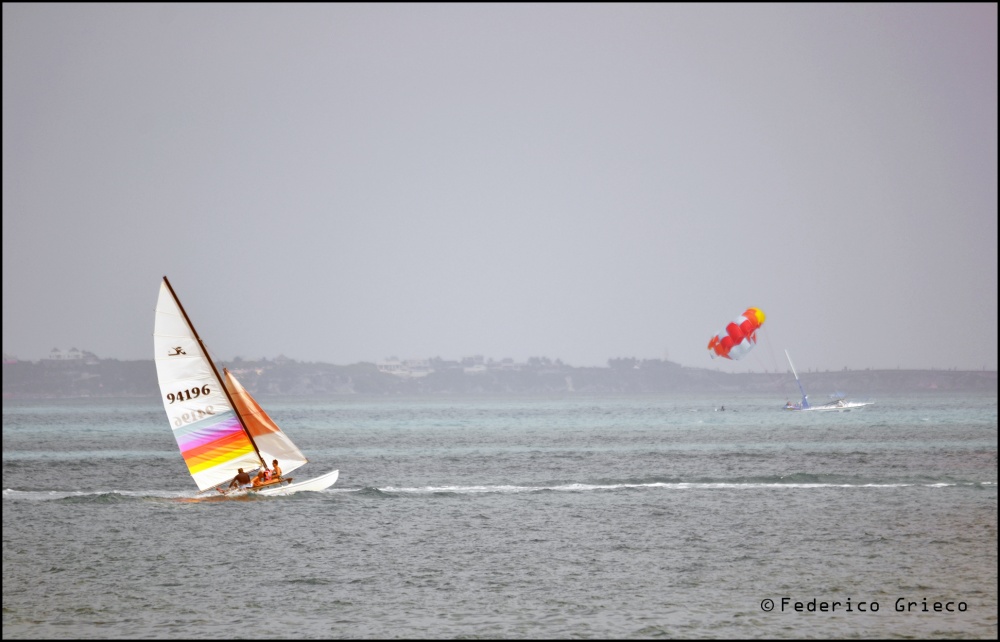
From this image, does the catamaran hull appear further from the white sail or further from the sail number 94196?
the sail number 94196

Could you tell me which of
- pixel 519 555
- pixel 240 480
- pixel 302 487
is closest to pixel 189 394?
pixel 240 480

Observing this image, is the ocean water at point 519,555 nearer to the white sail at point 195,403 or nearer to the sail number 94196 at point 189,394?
the white sail at point 195,403

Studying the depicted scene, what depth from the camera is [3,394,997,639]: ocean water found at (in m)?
20.5

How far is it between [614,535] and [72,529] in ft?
57.7

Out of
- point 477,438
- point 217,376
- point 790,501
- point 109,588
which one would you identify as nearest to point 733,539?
point 790,501

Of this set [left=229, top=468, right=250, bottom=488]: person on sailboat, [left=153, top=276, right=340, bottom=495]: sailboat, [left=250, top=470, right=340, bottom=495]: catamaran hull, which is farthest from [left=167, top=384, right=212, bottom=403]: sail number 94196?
[left=250, top=470, right=340, bottom=495]: catamaran hull

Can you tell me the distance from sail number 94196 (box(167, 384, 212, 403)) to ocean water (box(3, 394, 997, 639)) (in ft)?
13.7

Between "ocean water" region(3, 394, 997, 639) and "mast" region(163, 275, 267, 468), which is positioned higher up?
"mast" region(163, 275, 267, 468)

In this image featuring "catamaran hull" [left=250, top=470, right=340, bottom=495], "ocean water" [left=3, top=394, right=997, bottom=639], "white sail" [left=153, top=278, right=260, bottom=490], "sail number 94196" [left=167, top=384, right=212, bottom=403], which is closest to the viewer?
"ocean water" [left=3, top=394, right=997, bottom=639]

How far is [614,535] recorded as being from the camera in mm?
30969

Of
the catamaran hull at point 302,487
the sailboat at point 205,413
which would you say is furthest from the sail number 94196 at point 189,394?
the catamaran hull at point 302,487

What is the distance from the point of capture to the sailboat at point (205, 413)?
3619 cm

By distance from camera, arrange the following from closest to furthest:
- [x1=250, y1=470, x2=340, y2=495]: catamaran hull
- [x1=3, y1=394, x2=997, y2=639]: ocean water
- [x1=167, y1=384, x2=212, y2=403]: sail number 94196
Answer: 1. [x1=3, y1=394, x2=997, y2=639]: ocean water
2. [x1=167, y1=384, x2=212, y2=403]: sail number 94196
3. [x1=250, y1=470, x2=340, y2=495]: catamaran hull

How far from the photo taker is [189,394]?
37250 mm
